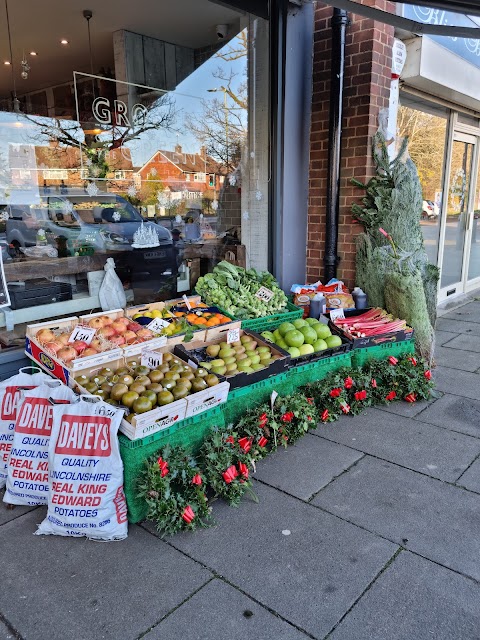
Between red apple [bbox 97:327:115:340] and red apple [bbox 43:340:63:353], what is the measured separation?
0.30 m

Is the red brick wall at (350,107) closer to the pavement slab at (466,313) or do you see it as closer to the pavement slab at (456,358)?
the pavement slab at (456,358)

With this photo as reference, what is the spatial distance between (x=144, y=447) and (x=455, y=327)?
5351 millimetres

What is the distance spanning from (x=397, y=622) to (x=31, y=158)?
4615mm

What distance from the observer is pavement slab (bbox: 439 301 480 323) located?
281 inches

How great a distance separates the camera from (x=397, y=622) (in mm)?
2037

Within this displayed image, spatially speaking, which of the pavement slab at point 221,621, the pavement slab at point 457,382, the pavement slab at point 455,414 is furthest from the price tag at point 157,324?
the pavement slab at point 457,382

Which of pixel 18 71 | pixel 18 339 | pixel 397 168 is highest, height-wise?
pixel 18 71

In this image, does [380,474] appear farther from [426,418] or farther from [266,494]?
[426,418]

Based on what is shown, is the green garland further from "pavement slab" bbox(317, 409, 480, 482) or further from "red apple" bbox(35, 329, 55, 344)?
"red apple" bbox(35, 329, 55, 344)

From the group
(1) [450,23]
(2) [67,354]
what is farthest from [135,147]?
(1) [450,23]

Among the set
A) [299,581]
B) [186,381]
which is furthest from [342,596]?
[186,381]

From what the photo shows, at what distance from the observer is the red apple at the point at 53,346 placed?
3221 mm

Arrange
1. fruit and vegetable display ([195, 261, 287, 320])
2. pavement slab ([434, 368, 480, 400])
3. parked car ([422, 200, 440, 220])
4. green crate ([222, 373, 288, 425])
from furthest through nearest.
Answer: parked car ([422, 200, 440, 220])
pavement slab ([434, 368, 480, 400])
fruit and vegetable display ([195, 261, 287, 320])
green crate ([222, 373, 288, 425])

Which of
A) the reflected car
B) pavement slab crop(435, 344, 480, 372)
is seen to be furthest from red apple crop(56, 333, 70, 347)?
pavement slab crop(435, 344, 480, 372)
